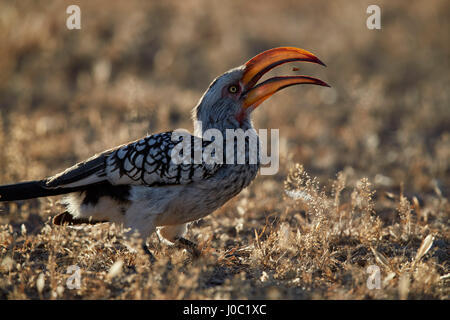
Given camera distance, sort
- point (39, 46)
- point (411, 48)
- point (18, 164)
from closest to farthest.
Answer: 1. point (18, 164)
2. point (39, 46)
3. point (411, 48)

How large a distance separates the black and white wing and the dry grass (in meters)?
0.41

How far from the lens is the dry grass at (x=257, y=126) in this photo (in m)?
3.16

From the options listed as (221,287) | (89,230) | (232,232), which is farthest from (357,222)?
(89,230)

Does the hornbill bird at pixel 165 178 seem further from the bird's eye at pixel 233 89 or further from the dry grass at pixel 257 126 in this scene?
the dry grass at pixel 257 126

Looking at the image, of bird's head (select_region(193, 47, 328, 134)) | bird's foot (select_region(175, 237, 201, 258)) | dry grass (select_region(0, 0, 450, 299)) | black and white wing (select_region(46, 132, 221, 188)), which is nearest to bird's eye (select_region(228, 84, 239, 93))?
bird's head (select_region(193, 47, 328, 134))

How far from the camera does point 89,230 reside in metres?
3.97

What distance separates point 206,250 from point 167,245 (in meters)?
0.40

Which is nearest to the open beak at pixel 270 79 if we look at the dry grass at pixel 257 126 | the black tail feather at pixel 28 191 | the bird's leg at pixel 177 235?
the dry grass at pixel 257 126

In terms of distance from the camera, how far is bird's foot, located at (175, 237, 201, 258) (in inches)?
140

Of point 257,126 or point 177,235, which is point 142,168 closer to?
point 177,235

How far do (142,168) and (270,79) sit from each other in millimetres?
1117

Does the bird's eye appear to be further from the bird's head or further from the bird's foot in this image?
the bird's foot

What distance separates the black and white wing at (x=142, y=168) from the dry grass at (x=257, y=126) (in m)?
0.41
